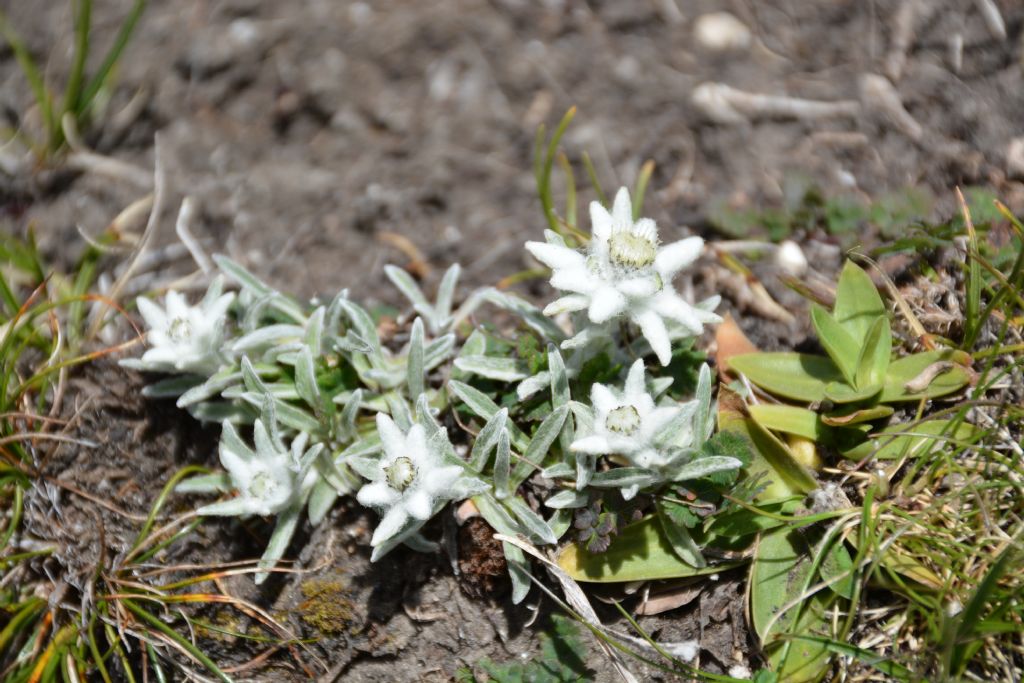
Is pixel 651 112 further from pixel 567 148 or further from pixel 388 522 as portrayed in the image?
pixel 388 522

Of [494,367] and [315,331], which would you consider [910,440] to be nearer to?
[494,367]

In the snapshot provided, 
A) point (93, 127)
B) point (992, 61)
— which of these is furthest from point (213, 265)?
point (992, 61)

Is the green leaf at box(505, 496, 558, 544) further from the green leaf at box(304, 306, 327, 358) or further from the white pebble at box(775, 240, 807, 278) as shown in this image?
the white pebble at box(775, 240, 807, 278)

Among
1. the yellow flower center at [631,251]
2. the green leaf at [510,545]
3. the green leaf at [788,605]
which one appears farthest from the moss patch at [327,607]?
the yellow flower center at [631,251]

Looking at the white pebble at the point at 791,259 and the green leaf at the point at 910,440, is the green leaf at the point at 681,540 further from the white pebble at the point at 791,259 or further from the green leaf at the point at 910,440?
the white pebble at the point at 791,259

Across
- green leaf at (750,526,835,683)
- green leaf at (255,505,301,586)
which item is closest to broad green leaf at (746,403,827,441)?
green leaf at (750,526,835,683)

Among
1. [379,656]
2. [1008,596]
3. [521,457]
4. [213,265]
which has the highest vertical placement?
[1008,596]
